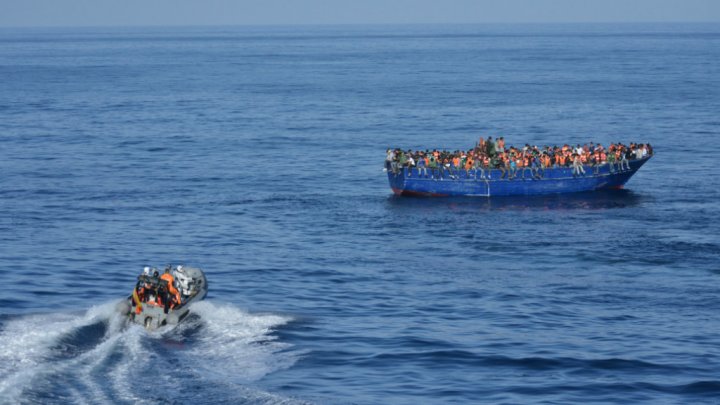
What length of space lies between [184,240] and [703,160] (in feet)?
171

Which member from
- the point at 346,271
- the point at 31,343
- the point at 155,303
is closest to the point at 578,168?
the point at 346,271

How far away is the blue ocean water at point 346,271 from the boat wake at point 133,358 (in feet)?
0.41

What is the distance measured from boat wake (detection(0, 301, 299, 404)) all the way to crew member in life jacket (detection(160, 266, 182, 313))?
1.03 m

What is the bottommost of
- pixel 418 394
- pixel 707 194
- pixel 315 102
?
pixel 418 394

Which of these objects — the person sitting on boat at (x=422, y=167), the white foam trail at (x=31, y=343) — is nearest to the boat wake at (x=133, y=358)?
the white foam trail at (x=31, y=343)

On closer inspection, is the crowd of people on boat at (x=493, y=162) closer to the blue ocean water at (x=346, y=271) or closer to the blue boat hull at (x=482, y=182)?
the blue boat hull at (x=482, y=182)

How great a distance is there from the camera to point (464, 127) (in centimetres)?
12725

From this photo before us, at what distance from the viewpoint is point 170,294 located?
156 feet

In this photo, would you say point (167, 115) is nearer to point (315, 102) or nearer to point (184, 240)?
point (315, 102)

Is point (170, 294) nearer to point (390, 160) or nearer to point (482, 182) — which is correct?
point (390, 160)

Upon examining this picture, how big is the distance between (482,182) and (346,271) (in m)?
22.6

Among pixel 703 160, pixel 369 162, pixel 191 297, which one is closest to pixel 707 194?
pixel 703 160

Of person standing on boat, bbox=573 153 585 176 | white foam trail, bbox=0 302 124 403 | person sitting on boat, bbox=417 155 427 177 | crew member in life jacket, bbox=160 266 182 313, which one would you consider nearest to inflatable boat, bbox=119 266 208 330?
crew member in life jacket, bbox=160 266 182 313

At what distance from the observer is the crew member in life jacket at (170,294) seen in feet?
155
